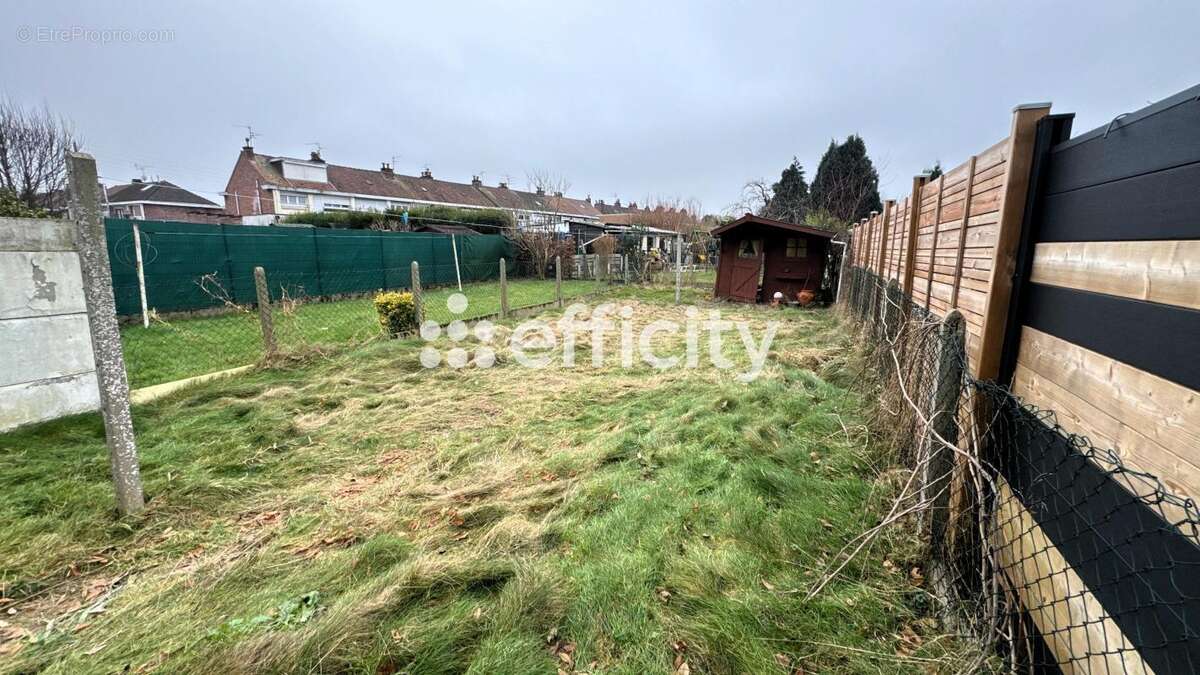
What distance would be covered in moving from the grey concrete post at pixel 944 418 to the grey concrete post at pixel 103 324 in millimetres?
3682

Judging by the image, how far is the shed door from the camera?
12508mm

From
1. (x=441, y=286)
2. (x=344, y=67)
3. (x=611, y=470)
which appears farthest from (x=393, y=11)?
(x=611, y=470)

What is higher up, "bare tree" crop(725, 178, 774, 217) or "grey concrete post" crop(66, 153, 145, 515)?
"bare tree" crop(725, 178, 774, 217)

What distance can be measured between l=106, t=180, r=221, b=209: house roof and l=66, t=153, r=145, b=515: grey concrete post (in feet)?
123

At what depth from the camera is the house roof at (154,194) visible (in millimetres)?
29266

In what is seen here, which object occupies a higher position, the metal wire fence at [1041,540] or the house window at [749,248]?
the house window at [749,248]

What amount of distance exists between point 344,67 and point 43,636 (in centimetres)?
1866

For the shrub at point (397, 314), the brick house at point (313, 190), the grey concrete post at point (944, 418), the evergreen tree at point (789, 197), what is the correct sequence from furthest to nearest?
the brick house at point (313, 190), the evergreen tree at point (789, 197), the shrub at point (397, 314), the grey concrete post at point (944, 418)

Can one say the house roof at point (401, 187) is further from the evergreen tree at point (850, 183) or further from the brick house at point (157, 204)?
the evergreen tree at point (850, 183)

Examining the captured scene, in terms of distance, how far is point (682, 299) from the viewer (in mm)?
13305

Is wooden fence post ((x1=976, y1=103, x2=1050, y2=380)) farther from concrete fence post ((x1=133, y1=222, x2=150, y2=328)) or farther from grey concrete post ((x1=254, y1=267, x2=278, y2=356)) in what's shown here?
concrete fence post ((x1=133, y1=222, x2=150, y2=328))

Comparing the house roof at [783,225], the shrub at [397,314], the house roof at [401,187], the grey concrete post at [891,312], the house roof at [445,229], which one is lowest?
the shrub at [397,314]

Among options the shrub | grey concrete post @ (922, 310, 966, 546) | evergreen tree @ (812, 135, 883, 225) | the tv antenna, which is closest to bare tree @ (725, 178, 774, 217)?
evergreen tree @ (812, 135, 883, 225)

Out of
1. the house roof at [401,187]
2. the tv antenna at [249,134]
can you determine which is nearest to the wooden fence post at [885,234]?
the house roof at [401,187]
